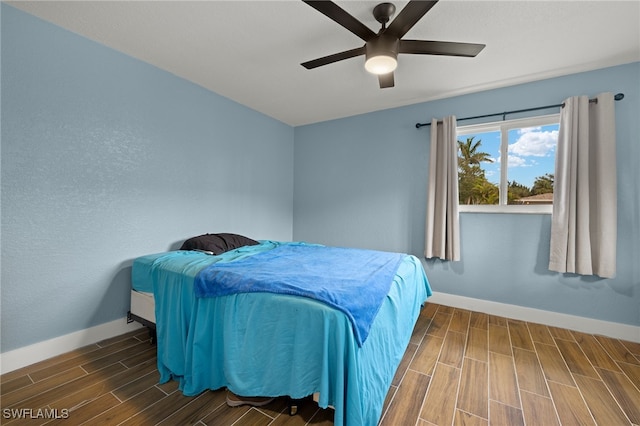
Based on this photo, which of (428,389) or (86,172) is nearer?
(428,389)

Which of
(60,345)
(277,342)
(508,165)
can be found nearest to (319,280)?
(277,342)

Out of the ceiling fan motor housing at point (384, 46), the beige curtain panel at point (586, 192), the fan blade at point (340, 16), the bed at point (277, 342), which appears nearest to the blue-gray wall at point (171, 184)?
the beige curtain panel at point (586, 192)

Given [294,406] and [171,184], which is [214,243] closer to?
[171,184]

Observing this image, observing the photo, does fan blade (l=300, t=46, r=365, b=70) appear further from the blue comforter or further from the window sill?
the window sill

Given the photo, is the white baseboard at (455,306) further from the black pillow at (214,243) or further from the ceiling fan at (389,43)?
the ceiling fan at (389,43)

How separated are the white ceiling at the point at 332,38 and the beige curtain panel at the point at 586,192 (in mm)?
468

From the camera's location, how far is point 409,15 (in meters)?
1.47

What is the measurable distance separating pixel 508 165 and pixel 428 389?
99.1 inches

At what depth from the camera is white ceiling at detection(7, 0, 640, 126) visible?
1746 millimetres

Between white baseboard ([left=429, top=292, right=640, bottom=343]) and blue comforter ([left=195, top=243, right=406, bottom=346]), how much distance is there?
130 centimetres

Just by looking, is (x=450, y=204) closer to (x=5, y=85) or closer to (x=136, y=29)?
(x=136, y=29)

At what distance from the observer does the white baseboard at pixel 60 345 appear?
5.74 feet

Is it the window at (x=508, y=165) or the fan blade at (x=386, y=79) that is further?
the window at (x=508, y=165)

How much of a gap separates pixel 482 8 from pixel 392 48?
68 centimetres
